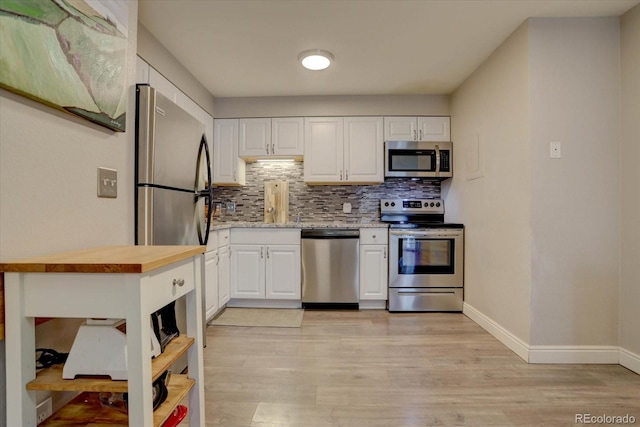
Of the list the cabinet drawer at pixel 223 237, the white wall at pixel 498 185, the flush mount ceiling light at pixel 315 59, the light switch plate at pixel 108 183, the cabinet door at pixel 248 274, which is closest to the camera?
the light switch plate at pixel 108 183

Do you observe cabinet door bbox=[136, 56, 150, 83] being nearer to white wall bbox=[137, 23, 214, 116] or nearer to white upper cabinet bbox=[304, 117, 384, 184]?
white wall bbox=[137, 23, 214, 116]

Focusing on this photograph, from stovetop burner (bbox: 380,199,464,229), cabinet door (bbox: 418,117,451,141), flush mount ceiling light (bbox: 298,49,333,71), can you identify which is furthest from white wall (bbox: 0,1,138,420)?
cabinet door (bbox: 418,117,451,141)

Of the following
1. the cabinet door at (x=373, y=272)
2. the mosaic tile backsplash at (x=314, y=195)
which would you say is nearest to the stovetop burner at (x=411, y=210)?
the mosaic tile backsplash at (x=314, y=195)

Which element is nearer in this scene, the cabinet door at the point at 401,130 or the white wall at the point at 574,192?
the white wall at the point at 574,192

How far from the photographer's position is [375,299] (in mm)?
3129

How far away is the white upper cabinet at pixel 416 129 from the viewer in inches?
133

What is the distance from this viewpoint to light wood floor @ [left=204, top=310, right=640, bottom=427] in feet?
4.85

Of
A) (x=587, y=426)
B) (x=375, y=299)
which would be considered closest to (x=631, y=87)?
(x=587, y=426)

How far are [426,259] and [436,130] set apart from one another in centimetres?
146

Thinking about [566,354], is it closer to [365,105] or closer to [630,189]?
[630,189]

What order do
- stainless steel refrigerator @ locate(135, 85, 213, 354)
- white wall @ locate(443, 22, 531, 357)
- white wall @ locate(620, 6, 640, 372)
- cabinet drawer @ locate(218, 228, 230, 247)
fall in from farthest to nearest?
1. cabinet drawer @ locate(218, 228, 230, 247)
2. white wall @ locate(443, 22, 531, 357)
3. white wall @ locate(620, 6, 640, 372)
4. stainless steel refrigerator @ locate(135, 85, 213, 354)

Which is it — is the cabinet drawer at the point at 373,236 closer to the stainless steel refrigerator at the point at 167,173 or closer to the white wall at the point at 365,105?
the white wall at the point at 365,105

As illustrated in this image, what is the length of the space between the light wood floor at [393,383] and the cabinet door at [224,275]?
0.43m

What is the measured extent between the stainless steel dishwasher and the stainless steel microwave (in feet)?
2.87
